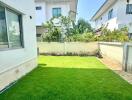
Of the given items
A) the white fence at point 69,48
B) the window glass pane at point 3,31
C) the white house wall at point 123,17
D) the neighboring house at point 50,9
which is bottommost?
the white fence at point 69,48

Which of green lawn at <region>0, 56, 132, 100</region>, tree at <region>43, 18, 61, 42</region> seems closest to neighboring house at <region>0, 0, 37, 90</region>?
green lawn at <region>0, 56, 132, 100</region>

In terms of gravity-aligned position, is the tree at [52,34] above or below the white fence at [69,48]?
above

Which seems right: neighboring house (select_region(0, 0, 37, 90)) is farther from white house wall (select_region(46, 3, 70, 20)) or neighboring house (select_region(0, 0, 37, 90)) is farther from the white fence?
white house wall (select_region(46, 3, 70, 20))

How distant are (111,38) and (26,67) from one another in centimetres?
768

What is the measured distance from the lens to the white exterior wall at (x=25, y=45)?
499 centimetres

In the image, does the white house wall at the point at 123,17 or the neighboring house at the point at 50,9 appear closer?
the white house wall at the point at 123,17

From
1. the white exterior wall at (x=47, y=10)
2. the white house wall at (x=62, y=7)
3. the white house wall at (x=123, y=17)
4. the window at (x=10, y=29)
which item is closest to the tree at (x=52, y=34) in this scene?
the white exterior wall at (x=47, y=10)

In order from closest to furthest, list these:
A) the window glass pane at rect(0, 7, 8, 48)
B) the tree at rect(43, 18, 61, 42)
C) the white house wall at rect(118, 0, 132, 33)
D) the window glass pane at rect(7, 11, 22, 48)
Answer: the window glass pane at rect(0, 7, 8, 48), the window glass pane at rect(7, 11, 22, 48), the white house wall at rect(118, 0, 132, 33), the tree at rect(43, 18, 61, 42)

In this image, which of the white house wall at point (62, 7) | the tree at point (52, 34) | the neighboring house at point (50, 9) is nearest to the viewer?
the tree at point (52, 34)

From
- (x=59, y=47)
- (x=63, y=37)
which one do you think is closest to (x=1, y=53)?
(x=59, y=47)

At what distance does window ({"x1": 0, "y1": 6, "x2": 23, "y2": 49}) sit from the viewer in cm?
502

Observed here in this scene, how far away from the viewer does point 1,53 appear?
185 inches

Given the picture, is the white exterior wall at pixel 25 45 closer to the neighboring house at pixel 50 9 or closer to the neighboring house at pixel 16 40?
the neighboring house at pixel 16 40

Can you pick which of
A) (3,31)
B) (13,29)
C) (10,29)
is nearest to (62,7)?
(13,29)
